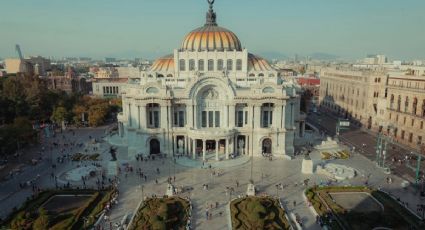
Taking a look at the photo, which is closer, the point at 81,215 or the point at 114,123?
the point at 81,215

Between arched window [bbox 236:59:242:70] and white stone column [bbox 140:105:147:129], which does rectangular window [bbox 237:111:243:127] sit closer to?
arched window [bbox 236:59:242:70]

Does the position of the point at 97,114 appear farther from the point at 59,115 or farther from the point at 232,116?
the point at 232,116

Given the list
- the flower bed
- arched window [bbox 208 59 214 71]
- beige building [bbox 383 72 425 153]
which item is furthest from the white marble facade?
beige building [bbox 383 72 425 153]

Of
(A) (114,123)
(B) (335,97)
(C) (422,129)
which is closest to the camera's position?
(C) (422,129)

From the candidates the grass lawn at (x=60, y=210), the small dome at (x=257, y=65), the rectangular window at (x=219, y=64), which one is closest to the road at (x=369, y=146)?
the small dome at (x=257, y=65)

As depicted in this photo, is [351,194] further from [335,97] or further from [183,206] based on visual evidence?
[335,97]

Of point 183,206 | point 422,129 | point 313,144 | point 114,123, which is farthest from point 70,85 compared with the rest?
point 422,129

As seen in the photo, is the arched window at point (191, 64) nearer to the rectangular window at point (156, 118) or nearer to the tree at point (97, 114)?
the rectangular window at point (156, 118)
